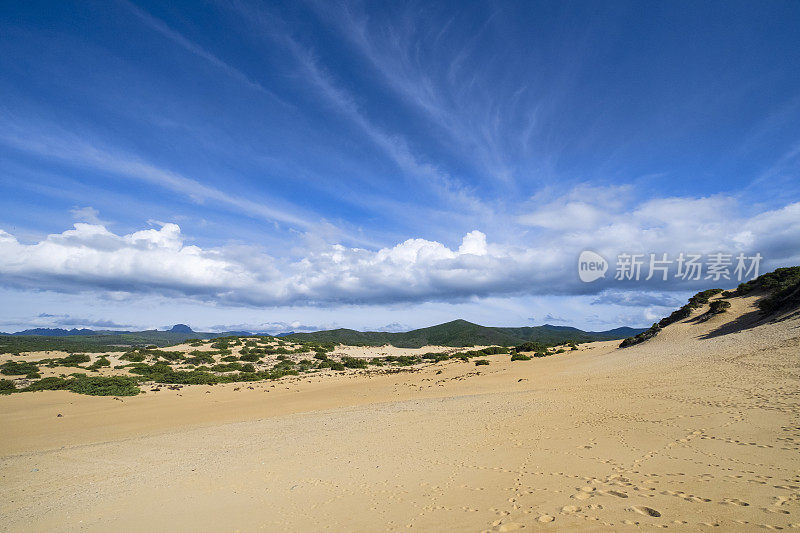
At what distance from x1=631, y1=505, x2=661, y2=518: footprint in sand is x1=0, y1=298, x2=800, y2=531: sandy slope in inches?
1.0

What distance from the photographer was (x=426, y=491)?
6.89 metres

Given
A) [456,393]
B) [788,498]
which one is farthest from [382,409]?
[788,498]

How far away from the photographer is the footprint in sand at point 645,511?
5.08 meters

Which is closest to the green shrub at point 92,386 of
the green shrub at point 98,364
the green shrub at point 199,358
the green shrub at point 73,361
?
the green shrub at point 98,364

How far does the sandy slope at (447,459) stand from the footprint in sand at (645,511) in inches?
1.0

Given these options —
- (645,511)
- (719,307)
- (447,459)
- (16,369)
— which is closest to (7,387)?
(16,369)

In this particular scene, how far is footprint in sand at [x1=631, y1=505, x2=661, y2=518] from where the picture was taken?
5082 mm

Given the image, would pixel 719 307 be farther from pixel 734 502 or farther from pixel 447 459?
pixel 447 459

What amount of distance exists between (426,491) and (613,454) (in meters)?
4.35

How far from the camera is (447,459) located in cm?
880

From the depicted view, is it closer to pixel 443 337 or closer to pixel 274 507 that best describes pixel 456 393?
pixel 274 507

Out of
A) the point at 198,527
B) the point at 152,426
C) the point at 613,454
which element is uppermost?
the point at 613,454

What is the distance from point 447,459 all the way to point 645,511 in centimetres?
451

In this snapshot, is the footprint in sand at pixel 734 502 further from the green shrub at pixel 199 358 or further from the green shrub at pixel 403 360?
the green shrub at pixel 199 358
